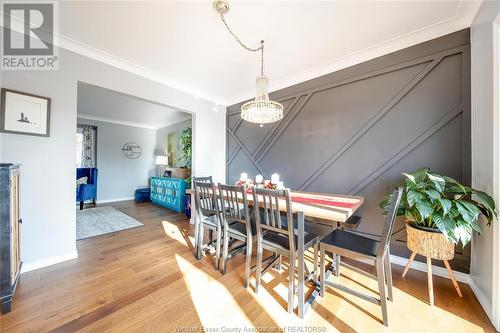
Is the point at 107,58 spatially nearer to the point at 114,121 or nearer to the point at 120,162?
the point at 114,121

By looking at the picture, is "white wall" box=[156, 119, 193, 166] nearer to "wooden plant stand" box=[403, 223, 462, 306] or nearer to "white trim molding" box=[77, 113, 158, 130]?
"white trim molding" box=[77, 113, 158, 130]

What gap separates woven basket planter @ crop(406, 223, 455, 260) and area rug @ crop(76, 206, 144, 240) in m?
4.02

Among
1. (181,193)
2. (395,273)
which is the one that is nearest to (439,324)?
(395,273)

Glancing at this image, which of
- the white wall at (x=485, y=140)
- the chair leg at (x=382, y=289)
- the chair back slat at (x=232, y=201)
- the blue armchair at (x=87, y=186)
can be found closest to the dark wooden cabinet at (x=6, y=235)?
the chair back slat at (x=232, y=201)

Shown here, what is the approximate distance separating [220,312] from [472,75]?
3104 mm

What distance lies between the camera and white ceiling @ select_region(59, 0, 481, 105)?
5.78 ft

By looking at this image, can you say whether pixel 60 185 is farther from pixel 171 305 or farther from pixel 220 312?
pixel 220 312

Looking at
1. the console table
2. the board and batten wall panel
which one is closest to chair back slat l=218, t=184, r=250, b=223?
the board and batten wall panel

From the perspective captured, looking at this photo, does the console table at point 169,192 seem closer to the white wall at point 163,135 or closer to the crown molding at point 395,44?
the white wall at point 163,135

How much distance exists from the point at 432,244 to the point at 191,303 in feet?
6.82

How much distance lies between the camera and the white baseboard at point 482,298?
55.7 inches

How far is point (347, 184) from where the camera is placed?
254 centimetres

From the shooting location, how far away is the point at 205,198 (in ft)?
7.14

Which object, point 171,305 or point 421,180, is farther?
point 421,180
